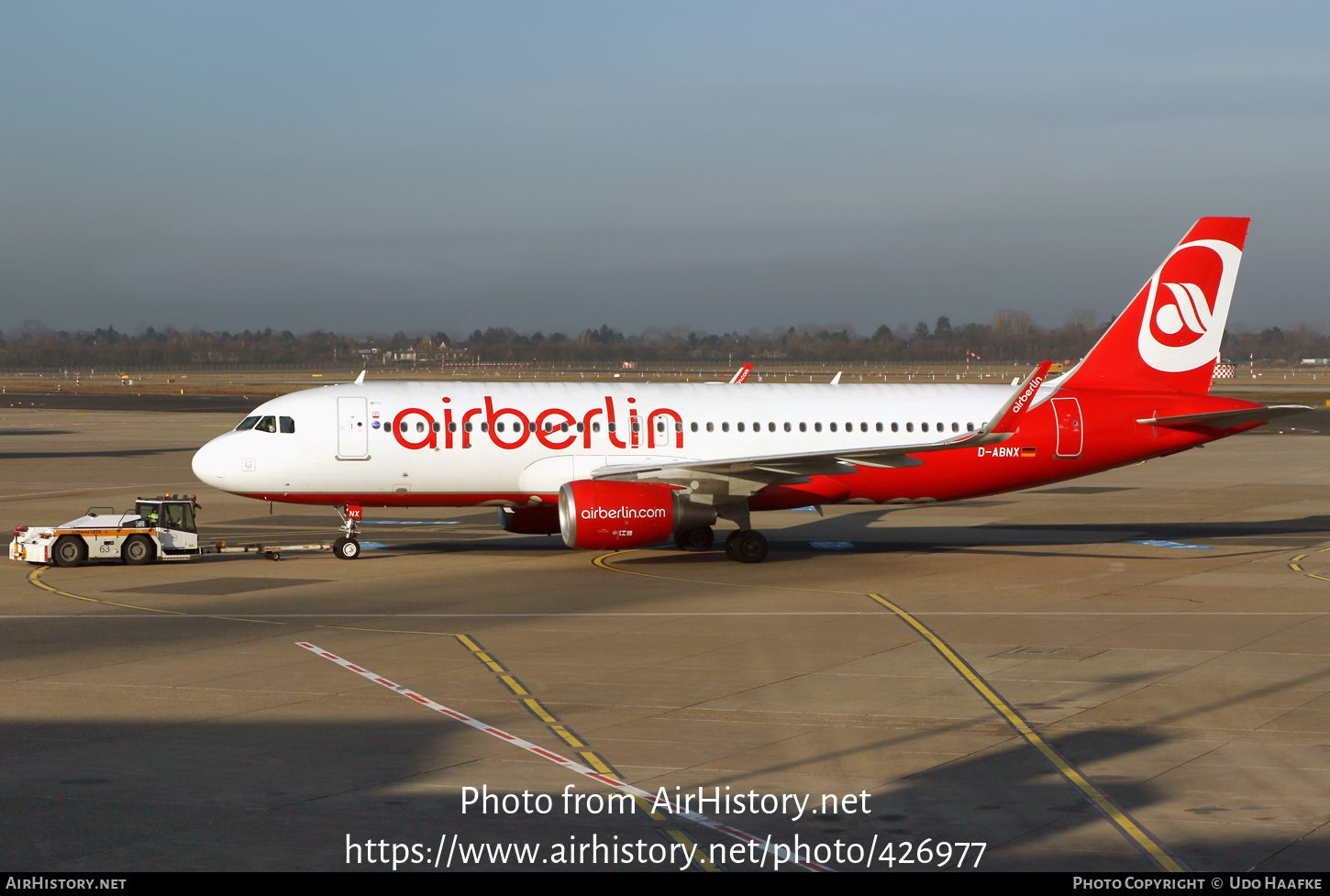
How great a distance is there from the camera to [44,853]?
11242 mm

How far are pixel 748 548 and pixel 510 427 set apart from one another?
654 cm

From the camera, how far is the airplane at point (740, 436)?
1217 inches

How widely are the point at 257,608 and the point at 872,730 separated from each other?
44.6 feet

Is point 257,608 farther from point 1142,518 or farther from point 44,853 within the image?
point 1142,518

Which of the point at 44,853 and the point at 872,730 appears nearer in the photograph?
the point at 44,853

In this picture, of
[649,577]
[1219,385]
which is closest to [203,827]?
[649,577]

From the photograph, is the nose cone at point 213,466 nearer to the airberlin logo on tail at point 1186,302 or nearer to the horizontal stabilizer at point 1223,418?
the horizontal stabilizer at point 1223,418

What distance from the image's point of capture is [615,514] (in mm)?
28203

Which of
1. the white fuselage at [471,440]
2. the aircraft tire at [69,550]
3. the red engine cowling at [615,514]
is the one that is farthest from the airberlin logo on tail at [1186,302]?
the aircraft tire at [69,550]

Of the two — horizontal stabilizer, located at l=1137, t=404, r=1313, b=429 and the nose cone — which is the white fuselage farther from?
horizontal stabilizer, located at l=1137, t=404, r=1313, b=429

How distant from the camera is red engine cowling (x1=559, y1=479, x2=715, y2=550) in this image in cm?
2805

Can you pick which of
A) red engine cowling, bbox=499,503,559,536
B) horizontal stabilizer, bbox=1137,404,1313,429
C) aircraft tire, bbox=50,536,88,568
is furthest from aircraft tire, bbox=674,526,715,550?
aircraft tire, bbox=50,536,88,568

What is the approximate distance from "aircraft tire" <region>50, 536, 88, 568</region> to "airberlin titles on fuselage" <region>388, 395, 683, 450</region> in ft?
24.3

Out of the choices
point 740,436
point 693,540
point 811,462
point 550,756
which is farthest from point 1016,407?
point 550,756
